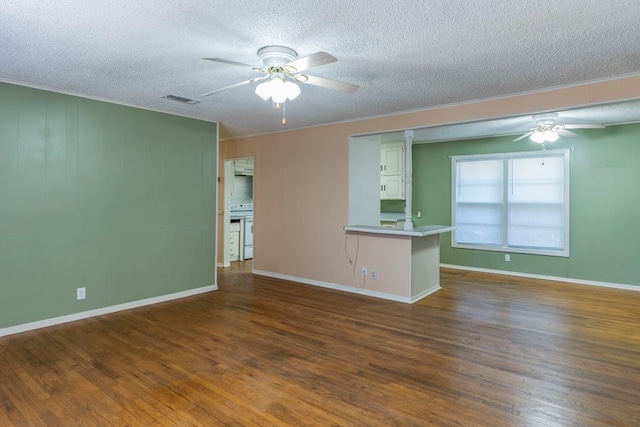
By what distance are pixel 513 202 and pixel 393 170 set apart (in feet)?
7.07

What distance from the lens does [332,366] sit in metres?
2.83

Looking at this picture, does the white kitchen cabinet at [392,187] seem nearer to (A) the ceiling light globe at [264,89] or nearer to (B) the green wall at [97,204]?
(B) the green wall at [97,204]

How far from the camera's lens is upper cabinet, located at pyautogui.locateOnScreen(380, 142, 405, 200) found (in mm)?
6953

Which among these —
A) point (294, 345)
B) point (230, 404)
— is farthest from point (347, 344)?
point (230, 404)

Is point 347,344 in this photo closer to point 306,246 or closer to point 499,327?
point 499,327

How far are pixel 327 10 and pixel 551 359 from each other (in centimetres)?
312

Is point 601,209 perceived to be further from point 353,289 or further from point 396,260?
point 353,289

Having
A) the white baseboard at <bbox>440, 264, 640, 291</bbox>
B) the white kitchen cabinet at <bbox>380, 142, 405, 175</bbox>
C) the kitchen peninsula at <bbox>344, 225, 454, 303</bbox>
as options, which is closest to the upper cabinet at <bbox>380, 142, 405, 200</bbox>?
the white kitchen cabinet at <bbox>380, 142, 405, 175</bbox>

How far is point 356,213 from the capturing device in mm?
5352

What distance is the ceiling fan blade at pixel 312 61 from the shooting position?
2348mm

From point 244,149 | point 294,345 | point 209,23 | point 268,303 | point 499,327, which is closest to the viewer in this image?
point 209,23

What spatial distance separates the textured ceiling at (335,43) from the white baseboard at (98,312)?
2.35m

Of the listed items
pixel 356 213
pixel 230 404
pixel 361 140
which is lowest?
pixel 230 404

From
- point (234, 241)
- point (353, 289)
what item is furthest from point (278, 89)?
point (234, 241)
